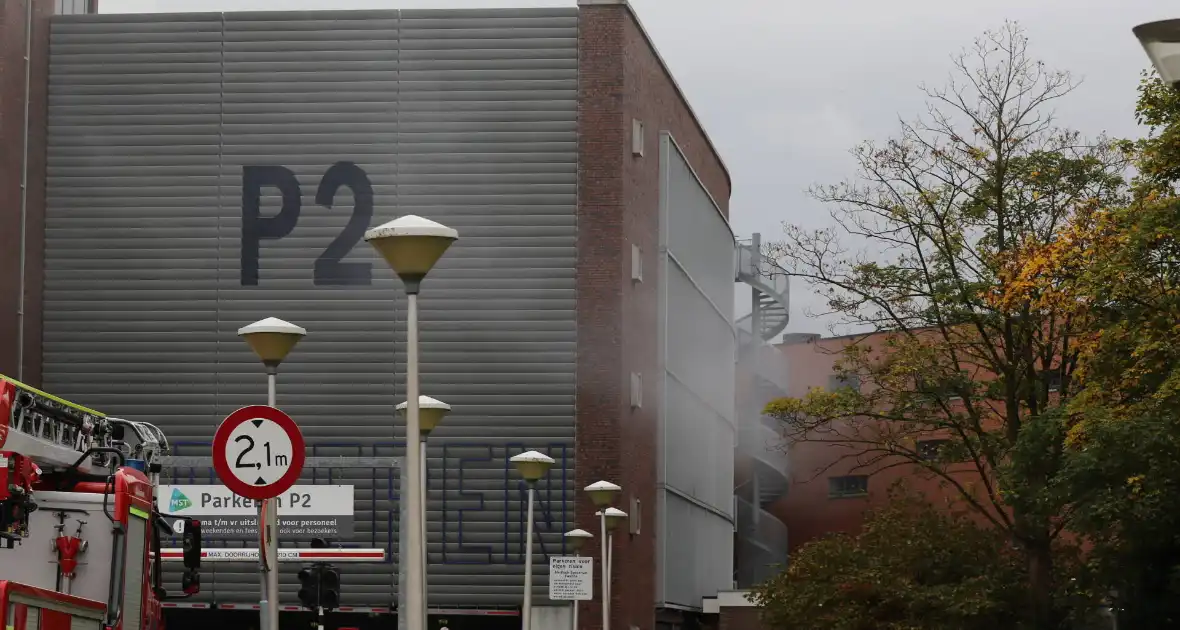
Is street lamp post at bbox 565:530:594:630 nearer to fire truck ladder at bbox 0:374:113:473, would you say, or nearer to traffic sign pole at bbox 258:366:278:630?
fire truck ladder at bbox 0:374:113:473

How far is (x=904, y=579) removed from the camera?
36156 millimetres

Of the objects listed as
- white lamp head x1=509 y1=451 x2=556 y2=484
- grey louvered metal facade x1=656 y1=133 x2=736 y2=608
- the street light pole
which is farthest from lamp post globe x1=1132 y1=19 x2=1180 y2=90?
grey louvered metal facade x1=656 y1=133 x2=736 y2=608

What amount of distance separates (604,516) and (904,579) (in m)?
5.84

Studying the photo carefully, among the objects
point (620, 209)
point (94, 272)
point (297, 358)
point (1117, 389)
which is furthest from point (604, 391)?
point (1117, 389)

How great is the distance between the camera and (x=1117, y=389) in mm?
28172

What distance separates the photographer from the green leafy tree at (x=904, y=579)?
34906 mm

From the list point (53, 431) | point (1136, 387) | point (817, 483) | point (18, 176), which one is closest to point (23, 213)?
point (18, 176)

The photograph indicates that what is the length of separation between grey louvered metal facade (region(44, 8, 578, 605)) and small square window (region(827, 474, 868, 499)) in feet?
113

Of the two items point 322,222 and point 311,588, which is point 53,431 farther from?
point 322,222

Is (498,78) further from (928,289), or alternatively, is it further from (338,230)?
(928,289)

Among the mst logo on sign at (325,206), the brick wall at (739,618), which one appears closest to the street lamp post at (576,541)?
the mst logo on sign at (325,206)

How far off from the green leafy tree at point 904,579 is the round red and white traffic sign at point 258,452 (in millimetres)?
20829

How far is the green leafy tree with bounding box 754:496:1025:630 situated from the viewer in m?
34.9

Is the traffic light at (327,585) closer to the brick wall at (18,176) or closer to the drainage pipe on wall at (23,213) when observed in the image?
the brick wall at (18,176)
